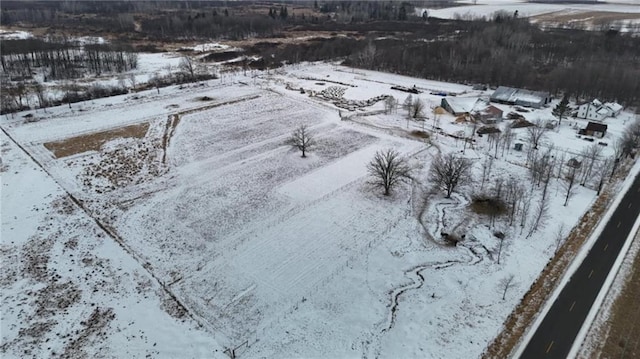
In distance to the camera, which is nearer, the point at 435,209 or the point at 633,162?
the point at 435,209

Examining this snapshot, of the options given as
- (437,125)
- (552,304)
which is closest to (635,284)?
(552,304)

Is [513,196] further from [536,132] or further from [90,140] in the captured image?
[90,140]

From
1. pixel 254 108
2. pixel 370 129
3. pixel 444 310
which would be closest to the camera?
pixel 444 310

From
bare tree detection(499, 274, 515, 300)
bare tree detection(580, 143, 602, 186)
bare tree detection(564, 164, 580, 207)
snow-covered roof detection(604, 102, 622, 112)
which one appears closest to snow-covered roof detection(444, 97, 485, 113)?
snow-covered roof detection(604, 102, 622, 112)

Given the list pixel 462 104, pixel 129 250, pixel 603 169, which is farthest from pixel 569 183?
pixel 129 250

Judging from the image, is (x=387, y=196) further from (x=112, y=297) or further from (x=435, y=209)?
(x=112, y=297)

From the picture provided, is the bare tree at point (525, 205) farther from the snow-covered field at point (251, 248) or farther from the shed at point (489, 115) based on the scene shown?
the shed at point (489, 115)
